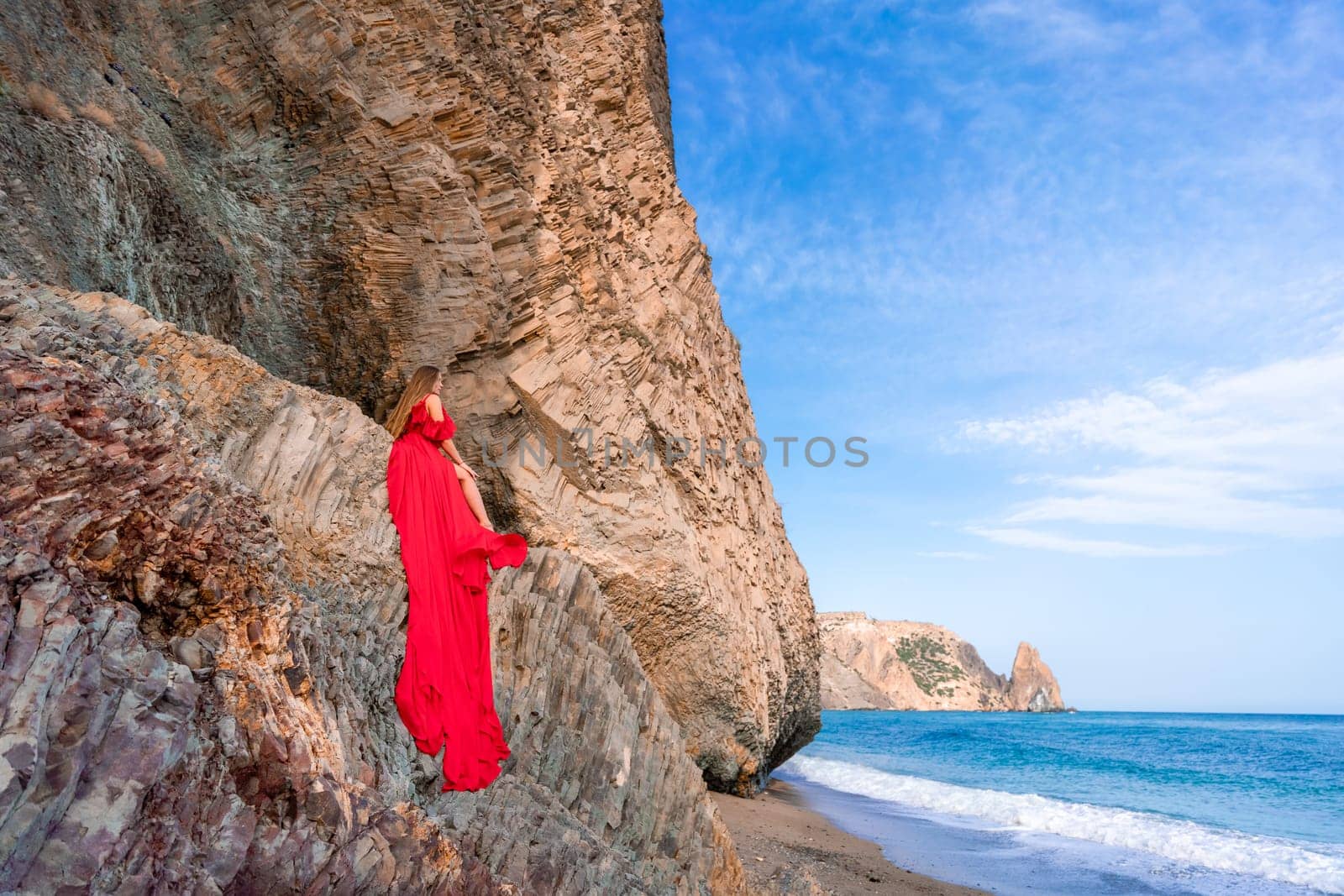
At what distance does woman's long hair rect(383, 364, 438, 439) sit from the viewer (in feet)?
20.9

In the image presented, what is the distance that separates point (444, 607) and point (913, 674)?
123660 millimetres

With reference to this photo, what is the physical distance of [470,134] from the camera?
10.1 metres

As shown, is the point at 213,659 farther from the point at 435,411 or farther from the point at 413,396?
the point at 413,396

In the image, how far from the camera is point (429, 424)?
627cm

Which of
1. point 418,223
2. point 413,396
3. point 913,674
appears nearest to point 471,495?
point 413,396

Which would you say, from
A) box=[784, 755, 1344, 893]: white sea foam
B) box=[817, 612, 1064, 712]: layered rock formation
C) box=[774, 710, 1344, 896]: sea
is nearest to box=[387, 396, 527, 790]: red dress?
box=[774, 710, 1344, 896]: sea

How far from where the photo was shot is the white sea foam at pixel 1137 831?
13.9 meters

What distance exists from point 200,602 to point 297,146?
26.3ft

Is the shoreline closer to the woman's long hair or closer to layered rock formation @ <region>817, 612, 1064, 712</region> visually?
the woman's long hair

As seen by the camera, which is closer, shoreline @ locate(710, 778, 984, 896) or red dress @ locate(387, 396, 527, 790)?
red dress @ locate(387, 396, 527, 790)

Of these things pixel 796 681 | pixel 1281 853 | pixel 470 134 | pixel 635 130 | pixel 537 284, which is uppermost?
pixel 635 130

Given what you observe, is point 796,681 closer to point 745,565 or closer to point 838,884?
point 745,565

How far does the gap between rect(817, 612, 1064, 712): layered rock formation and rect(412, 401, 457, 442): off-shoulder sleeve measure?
4278 inches

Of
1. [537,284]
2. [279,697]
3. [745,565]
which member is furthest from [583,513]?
[279,697]
